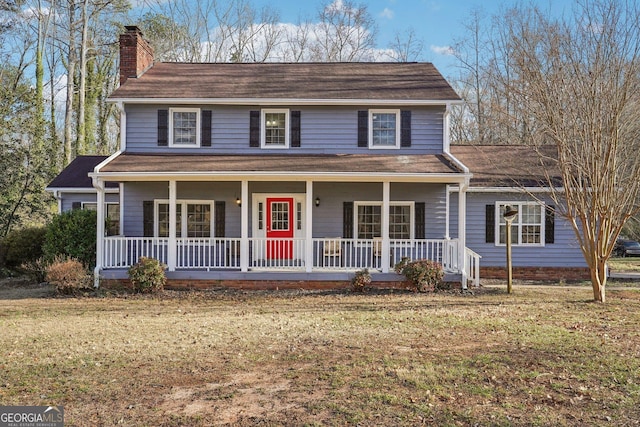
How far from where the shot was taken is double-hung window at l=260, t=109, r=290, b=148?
15.5m

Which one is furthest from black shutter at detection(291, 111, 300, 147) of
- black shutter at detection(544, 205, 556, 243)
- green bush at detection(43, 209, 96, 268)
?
black shutter at detection(544, 205, 556, 243)

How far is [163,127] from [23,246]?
683cm

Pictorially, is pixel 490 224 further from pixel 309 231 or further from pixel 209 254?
pixel 209 254

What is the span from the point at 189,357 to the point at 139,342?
4.31 feet

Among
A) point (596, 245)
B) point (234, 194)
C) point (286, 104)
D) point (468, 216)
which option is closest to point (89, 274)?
point (234, 194)

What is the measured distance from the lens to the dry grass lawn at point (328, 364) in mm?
5008

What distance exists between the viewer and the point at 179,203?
15.7 meters

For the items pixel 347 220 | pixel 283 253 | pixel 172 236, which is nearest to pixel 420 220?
pixel 347 220

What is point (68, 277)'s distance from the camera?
42.0 ft

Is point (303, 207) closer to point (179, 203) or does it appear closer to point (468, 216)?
point (179, 203)

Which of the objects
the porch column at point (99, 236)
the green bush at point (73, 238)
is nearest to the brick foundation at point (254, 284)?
the porch column at point (99, 236)

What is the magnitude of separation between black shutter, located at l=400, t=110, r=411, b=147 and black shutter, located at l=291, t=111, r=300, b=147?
3.13 meters

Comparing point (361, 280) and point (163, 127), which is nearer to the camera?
point (361, 280)

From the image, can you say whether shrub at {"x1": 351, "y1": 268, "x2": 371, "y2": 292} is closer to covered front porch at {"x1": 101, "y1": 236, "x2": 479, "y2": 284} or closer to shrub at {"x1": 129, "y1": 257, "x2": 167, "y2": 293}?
covered front porch at {"x1": 101, "y1": 236, "x2": 479, "y2": 284}
